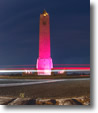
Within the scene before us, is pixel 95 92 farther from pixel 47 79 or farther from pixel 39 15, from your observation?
pixel 39 15

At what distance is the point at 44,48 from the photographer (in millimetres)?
3275

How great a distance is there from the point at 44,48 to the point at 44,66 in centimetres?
36

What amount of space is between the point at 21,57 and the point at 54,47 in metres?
0.68

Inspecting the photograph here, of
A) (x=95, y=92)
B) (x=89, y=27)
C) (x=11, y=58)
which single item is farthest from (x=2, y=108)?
(x=89, y=27)

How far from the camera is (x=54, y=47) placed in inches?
127

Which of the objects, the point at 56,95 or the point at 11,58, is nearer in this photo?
the point at 56,95

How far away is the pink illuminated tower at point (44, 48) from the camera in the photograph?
319 cm

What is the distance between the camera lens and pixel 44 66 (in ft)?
10.6

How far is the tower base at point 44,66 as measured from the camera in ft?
10.4

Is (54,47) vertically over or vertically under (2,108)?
over

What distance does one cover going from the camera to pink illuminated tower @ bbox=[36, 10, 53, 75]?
319 centimetres

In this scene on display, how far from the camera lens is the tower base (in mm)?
3170

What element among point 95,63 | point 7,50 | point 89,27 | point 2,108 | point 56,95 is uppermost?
point 89,27

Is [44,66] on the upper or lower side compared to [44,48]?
lower
